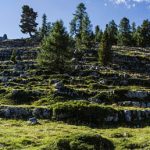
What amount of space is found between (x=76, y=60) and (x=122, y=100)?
40536 mm

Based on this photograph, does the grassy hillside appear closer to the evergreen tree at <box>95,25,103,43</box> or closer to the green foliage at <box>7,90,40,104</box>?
the green foliage at <box>7,90,40,104</box>

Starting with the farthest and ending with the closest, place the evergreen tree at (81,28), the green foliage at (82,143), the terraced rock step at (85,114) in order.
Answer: the evergreen tree at (81,28), the terraced rock step at (85,114), the green foliage at (82,143)

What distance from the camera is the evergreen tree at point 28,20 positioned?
6009 inches

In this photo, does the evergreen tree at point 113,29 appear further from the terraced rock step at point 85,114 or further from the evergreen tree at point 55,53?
the terraced rock step at point 85,114

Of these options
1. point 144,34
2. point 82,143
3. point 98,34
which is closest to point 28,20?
point 98,34

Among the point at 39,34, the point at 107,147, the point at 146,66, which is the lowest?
the point at 107,147

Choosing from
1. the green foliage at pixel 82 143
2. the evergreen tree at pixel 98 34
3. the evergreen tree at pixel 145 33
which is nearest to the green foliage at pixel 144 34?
the evergreen tree at pixel 145 33

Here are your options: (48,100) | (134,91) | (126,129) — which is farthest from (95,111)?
(134,91)

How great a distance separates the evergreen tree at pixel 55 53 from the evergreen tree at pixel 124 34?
57.6 meters

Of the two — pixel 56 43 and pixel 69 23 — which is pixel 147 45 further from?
pixel 56 43

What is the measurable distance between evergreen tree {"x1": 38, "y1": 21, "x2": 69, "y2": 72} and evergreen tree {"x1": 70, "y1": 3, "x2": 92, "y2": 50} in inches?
1074

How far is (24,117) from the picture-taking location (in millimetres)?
53625

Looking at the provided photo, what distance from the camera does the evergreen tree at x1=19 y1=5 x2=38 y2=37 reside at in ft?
501

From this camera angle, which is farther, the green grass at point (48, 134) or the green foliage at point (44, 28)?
the green foliage at point (44, 28)
